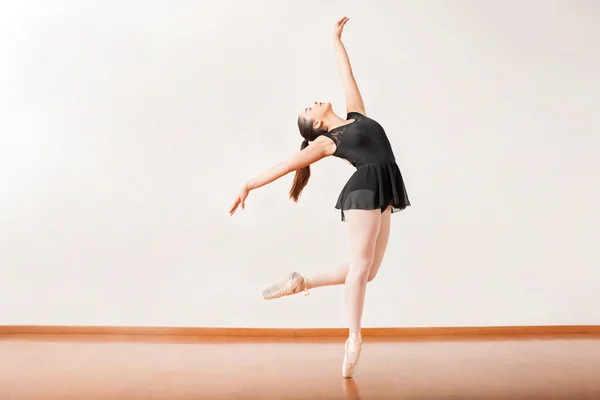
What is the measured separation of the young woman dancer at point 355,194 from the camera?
319 cm

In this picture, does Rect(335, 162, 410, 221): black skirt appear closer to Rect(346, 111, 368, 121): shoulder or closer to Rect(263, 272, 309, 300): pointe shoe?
Rect(346, 111, 368, 121): shoulder

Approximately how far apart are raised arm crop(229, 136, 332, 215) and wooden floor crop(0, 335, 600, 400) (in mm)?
822

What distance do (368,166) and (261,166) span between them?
1517mm

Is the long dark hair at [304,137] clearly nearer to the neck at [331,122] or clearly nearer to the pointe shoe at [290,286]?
the neck at [331,122]

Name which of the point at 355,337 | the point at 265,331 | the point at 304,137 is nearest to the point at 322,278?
the point at 355,337

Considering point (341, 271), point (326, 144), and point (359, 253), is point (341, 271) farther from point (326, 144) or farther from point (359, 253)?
point (326, 144)

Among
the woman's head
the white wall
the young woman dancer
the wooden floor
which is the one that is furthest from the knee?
the white wall

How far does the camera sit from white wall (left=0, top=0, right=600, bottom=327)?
4.63m

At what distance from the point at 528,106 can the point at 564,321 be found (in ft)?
4.96

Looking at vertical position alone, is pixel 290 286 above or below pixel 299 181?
below

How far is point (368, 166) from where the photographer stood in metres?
3.28

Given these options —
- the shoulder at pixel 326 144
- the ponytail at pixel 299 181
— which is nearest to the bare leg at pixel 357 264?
the shoulder at pixel 326 144

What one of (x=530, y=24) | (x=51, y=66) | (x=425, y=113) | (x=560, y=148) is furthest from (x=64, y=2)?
(x=560, y=148)

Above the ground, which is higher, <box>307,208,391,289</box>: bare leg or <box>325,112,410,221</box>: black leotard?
<box>325,112,410,221</box>: black leotard
